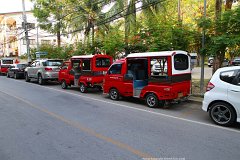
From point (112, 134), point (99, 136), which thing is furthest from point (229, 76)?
point (99, 136)

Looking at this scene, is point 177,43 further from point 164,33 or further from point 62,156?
point 62,156

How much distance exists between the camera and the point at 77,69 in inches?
526

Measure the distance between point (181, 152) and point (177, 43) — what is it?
7.48m

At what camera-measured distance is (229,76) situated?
20.1ft

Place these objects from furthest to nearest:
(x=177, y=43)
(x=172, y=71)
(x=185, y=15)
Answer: (x=185, y=15)
(x=177, y=43)
(x=172, y=71)

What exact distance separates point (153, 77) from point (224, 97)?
10.0 feet

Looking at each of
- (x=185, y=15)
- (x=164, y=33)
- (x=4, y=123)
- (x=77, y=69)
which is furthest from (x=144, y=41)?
(x=185, y=15)

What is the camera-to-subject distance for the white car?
5.88 meters

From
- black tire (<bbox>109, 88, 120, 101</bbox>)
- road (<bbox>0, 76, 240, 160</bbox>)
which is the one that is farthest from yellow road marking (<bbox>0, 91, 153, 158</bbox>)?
black tire (<bbox>109, 88, 120, 101</bbox>)

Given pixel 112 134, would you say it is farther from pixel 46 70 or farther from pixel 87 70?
pixel 46 70

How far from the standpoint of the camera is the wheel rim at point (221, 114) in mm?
6101

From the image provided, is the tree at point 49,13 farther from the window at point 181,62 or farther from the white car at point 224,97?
the white car at point 224,97

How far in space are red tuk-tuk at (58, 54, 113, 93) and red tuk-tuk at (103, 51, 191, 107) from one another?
5.73 ft

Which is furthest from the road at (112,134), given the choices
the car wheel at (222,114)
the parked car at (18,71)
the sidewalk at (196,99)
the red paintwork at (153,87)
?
the parked car at (18,71)
